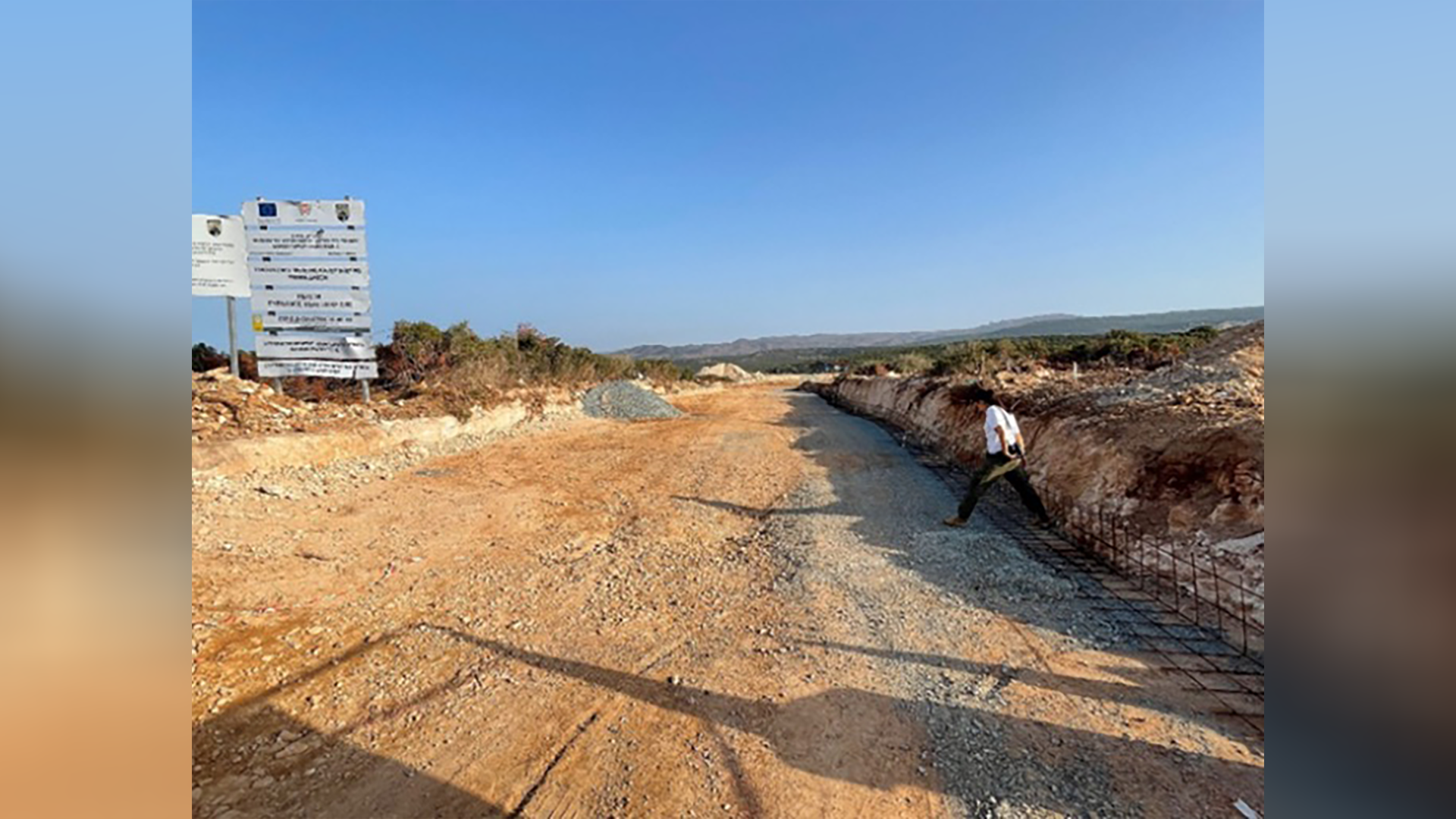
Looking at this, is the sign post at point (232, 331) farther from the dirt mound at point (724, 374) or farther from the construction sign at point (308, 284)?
the dirt mound at point (724, 374)

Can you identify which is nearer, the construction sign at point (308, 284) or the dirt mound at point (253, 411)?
the dirt mound at point (253, 411)

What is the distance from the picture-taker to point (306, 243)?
35.6ft

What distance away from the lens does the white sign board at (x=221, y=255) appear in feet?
33.0

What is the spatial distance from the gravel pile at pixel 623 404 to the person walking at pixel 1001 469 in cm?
1378

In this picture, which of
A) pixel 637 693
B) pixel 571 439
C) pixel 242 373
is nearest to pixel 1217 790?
pixel 637 693

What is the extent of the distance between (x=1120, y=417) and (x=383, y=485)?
9.88 m

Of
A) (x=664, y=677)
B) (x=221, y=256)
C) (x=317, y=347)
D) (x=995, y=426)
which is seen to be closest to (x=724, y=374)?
(x=317, y=347)

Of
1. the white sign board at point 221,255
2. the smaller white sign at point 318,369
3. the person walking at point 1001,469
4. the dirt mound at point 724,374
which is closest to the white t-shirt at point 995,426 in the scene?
the person walking at point 1001,469

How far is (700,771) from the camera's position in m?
2.92

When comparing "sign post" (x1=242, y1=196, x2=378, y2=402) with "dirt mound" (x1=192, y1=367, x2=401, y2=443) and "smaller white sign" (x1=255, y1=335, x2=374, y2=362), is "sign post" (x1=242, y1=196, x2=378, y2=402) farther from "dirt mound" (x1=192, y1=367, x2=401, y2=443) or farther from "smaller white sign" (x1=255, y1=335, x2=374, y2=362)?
"dirt mound" (x1=192, y1=367, x2=401, y2=443)

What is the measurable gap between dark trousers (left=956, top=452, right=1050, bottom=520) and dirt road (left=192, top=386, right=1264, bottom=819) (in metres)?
0.29

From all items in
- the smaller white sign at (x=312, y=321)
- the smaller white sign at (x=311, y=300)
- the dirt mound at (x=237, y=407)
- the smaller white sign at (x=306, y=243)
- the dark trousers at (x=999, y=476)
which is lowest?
the dark trousers at (x=999, y=476)

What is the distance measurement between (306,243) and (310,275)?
1.84 feet
